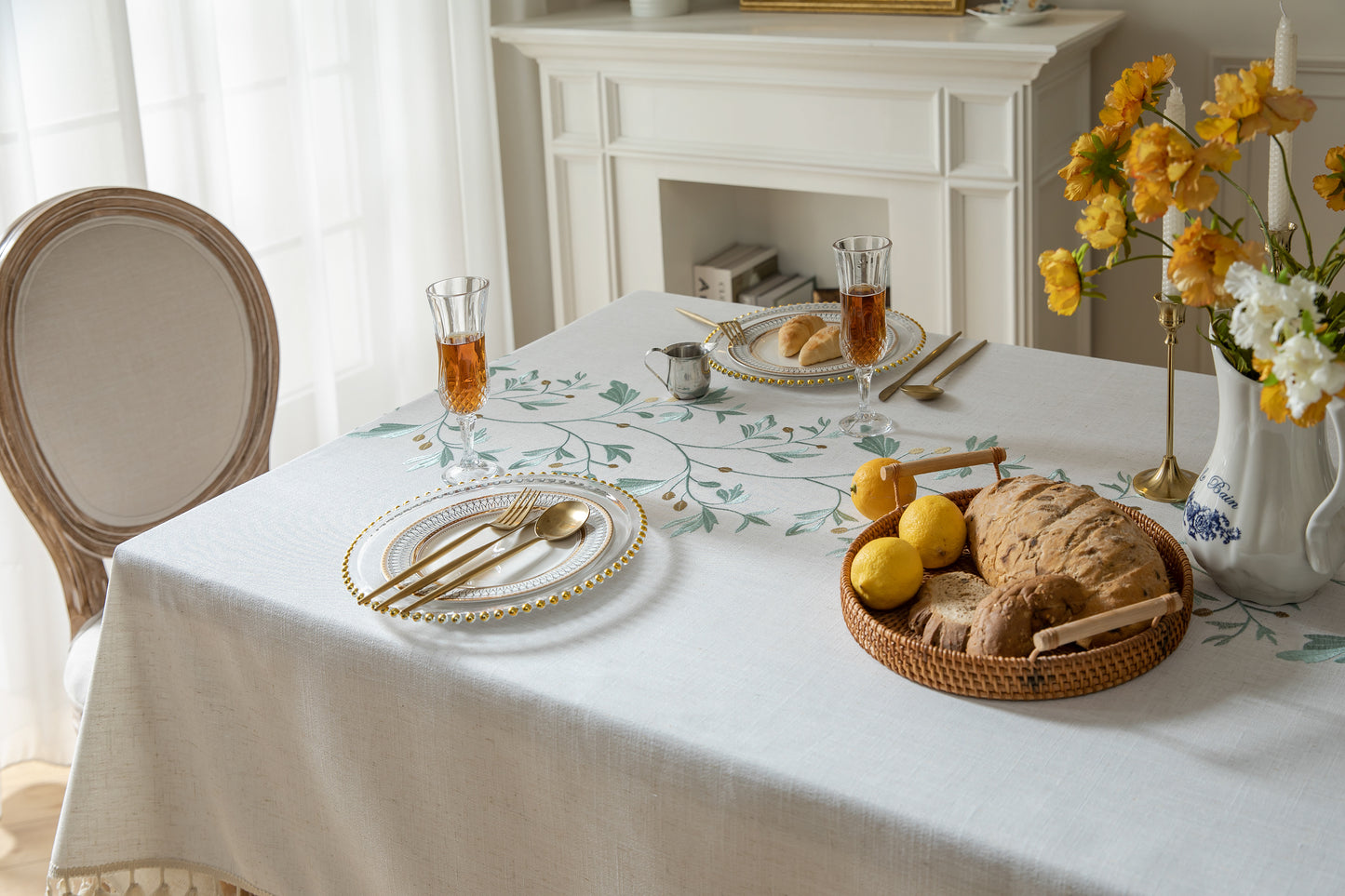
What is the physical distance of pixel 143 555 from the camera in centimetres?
118

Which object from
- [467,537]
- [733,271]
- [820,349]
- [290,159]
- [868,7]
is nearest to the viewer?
[467,537]

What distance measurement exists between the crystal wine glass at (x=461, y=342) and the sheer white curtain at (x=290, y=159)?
3.64ft

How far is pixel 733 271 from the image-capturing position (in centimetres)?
310

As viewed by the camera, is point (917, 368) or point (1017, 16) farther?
point (1017, 16)

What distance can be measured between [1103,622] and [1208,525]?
Result: 0.18m

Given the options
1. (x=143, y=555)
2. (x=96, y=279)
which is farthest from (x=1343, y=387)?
(x=96, y=279)

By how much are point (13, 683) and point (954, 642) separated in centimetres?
180

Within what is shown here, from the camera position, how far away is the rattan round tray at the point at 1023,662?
0.88m

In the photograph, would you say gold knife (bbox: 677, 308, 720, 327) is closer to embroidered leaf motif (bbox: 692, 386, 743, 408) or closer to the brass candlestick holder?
embroidered leaf motif (bbox: 692, 386, 743, 408)

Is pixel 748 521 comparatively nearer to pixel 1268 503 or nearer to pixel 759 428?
pixel 759 428

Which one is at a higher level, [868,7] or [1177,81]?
[868,7]

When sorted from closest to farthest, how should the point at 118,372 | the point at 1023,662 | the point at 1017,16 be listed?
the point at 1023,662 → the point at 118,372 → the point at 1017,16

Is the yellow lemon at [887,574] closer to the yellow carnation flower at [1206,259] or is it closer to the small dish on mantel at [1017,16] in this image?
the yellow carnation flower at [1206,259]

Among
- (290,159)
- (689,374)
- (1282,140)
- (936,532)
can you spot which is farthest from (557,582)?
(290,159)
